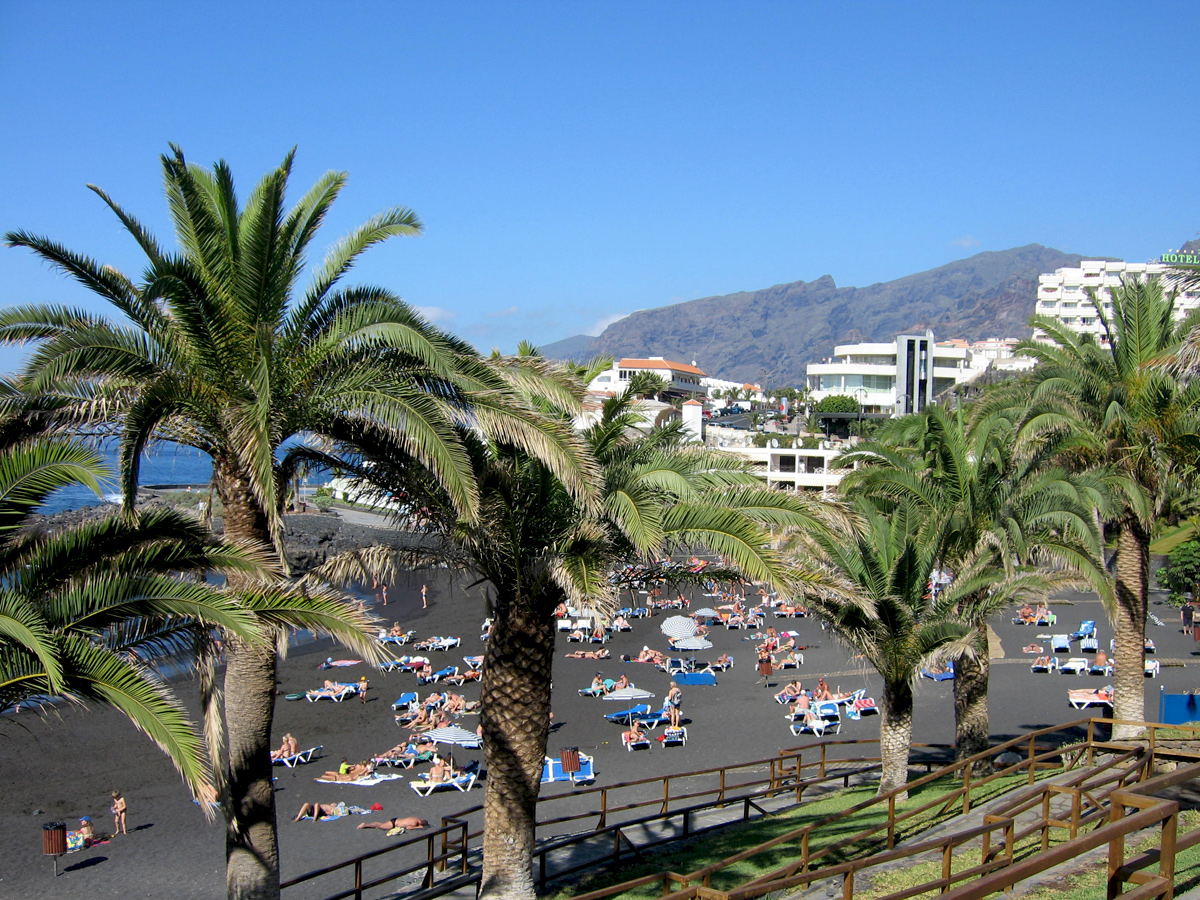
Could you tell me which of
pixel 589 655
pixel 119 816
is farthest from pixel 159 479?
pixel 119 816

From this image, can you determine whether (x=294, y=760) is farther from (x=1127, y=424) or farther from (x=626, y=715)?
(x=1127, y=424)

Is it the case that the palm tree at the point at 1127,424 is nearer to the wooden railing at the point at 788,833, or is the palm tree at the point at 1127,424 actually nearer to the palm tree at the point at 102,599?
the wooden railing at the point at 788,833

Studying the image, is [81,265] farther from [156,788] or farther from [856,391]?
[856,391]

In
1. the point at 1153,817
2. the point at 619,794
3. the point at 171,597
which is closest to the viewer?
the point at 1153,817

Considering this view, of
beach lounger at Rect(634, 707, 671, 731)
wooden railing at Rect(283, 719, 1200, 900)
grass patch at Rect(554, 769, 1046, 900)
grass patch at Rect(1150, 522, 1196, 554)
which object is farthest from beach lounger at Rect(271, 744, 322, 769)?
grass patch at Rect(1150, 522, 1196, 554)

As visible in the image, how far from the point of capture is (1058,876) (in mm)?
6223

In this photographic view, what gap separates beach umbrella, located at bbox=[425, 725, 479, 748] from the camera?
728 inches

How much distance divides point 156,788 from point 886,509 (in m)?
14.4

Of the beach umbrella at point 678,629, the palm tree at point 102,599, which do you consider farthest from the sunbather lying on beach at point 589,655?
the palm tree at point 102,599

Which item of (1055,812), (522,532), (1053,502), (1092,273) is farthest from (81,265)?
(1092,273)

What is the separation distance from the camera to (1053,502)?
40.7ft

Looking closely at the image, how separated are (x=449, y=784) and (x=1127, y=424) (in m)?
13.1

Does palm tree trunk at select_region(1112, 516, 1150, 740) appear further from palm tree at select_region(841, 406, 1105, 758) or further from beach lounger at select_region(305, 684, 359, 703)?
beach lounger at select_region(305, 684, 359, 703)

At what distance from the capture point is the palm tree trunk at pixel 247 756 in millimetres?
7367
